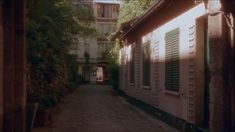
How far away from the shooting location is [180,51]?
40.5ft

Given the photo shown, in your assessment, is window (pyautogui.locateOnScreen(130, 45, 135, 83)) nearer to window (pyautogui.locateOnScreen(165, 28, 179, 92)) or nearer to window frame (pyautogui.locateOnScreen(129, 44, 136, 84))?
window frame (pyautogui.locateOnScreen(129, 44, 136, 84))

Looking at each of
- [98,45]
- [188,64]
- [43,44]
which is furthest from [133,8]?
[98,45]

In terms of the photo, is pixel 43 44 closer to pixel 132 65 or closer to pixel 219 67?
pixel 219 67

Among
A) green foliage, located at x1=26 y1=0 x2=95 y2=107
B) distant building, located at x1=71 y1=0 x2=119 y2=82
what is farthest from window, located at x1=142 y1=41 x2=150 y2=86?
distant building, located at x1=71 y1=0 x2=119 y2=82

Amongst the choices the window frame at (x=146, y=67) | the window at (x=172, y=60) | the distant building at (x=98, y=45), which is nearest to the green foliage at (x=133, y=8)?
the window frame at (x=146, y=67)

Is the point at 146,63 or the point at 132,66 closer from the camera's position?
the point at 146,63

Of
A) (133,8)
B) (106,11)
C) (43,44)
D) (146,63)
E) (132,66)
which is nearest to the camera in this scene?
(43,44)

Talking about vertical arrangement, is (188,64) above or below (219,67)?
above

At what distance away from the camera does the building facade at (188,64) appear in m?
7.84

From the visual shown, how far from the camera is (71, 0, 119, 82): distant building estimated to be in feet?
218

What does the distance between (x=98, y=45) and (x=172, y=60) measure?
187 ft

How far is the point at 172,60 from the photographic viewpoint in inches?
527

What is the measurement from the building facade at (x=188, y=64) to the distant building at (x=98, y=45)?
46134 mm

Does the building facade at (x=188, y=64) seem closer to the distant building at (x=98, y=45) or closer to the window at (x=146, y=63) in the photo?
the window at (x=146, y=63)
